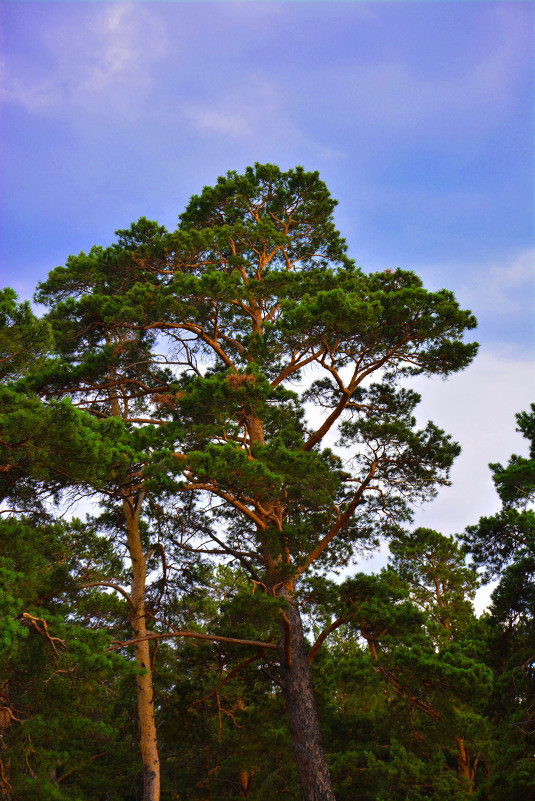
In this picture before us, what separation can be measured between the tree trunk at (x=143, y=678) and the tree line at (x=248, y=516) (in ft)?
0.14

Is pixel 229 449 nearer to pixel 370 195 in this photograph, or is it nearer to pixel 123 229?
pixel 123 229

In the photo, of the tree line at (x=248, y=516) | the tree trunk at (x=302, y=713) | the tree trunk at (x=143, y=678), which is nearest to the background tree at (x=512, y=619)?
the tree line at (x=248, y=516)

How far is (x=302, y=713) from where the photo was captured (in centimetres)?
1023

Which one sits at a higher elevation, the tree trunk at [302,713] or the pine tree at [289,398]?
the pine tree at [289,398]

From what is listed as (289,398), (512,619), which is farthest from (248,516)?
(512,619)

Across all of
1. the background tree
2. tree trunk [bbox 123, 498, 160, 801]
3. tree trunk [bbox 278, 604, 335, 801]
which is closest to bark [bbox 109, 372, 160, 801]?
tree trunk [bbox 123, 498, 160, 801]

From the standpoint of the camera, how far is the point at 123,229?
1276 centimetres

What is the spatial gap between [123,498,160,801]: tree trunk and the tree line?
43 mm

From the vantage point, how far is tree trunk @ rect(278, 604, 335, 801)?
973 centimetres

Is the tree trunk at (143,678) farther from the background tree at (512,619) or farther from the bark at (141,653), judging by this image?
the background tree at (512,619)

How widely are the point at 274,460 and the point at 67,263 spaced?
6.32 m

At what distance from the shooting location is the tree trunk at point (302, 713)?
9727mm

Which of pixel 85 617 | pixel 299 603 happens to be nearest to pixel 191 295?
Result: pixel 299 603

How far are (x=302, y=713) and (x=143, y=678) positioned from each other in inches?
145
